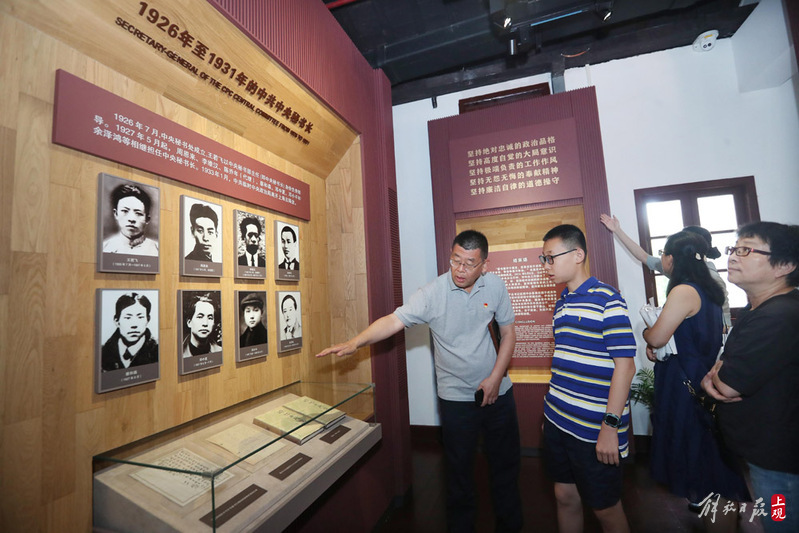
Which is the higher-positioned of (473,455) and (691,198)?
(691,198)

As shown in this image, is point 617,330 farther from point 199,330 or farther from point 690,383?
point 199,330

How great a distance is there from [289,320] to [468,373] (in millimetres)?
1106

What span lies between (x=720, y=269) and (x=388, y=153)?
320 centimetres

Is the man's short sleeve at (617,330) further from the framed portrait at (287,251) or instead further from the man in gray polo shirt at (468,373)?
the framed portrait at (287,251)

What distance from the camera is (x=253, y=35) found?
1.69m

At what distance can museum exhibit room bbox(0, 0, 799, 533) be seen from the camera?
3.82 ft

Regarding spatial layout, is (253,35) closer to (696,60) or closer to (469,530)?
(469,530)

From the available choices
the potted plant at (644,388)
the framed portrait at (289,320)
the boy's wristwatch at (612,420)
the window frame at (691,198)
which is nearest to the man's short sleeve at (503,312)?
the boy's wristwatch at (612,420)

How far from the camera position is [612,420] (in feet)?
4.90

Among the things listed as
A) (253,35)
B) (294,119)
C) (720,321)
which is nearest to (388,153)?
(294,119)

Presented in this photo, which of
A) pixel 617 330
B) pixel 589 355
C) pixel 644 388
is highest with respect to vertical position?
pixel 617 330

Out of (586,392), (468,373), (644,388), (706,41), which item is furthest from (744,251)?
(706,41)

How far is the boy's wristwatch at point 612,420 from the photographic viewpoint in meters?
1.48

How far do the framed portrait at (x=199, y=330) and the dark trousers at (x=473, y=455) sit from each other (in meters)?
1.31
